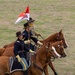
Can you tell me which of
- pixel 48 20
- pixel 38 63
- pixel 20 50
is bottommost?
pixel 48 20

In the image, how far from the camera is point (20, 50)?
10.9 m

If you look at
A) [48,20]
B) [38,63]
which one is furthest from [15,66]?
[48,20]

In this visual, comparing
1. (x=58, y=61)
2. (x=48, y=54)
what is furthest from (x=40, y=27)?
(x=48, y=54)

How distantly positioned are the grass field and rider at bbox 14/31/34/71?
3064 mm

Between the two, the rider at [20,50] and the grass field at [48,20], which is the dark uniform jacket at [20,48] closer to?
the rider at [20,50]

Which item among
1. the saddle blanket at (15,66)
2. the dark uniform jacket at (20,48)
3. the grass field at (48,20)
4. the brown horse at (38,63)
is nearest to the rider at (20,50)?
the dark uniform jacket at (20,48)

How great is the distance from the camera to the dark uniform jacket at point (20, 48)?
10.8 meters

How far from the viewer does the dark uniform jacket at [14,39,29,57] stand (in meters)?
10.8

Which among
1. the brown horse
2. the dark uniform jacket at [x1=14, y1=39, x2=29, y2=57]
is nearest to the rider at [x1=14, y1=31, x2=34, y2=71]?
the dark uniform jacket at [x1=14, y1=39, x2=29, y2=57]

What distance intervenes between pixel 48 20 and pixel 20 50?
12.1 m

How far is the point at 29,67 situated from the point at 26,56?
39 cm

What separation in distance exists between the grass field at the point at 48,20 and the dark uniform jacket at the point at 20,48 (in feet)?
10.0

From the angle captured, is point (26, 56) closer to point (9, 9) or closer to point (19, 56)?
point (19, 56)

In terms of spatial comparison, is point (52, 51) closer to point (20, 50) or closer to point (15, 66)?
point (20, 50)
